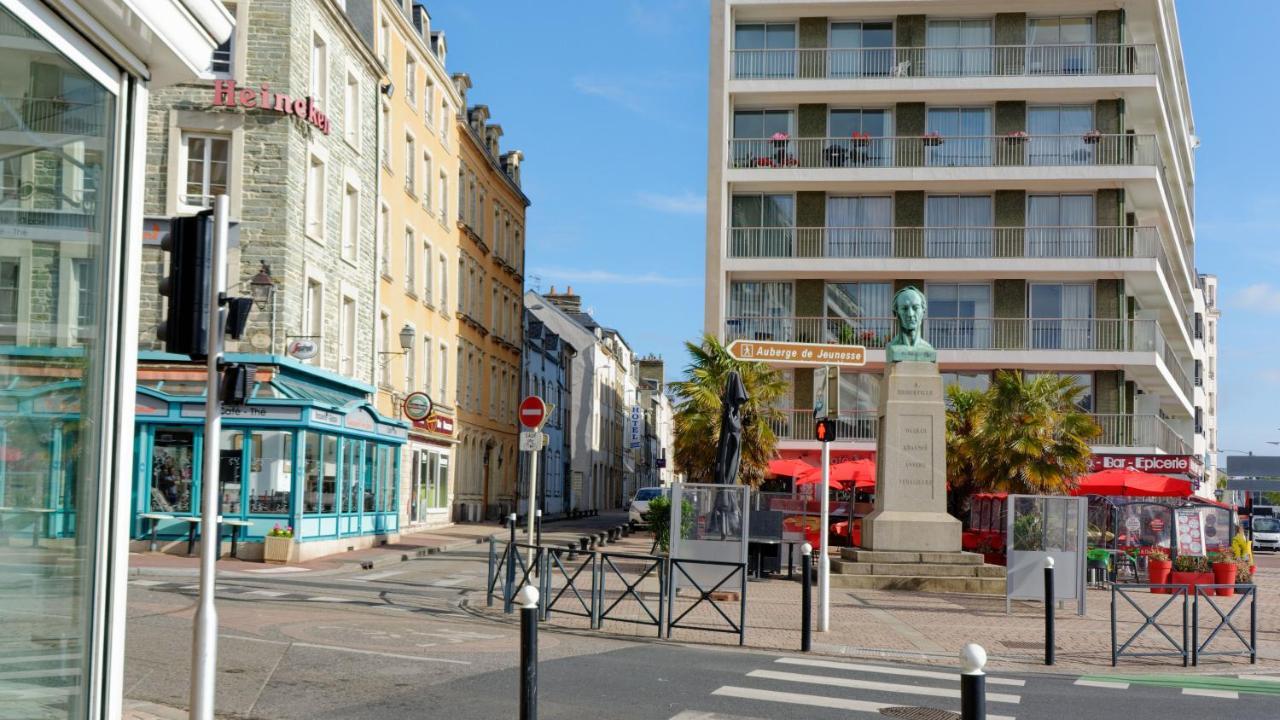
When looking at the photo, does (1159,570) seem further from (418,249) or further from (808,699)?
(418,249)

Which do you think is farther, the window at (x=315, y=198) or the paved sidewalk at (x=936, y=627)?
the window at (x=315, y=198)

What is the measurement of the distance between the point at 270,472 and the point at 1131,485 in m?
17.5

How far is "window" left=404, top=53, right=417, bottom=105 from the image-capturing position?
1515 inches

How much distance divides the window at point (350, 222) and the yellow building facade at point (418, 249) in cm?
183

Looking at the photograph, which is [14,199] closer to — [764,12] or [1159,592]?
[1159,592]

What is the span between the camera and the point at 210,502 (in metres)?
7.40

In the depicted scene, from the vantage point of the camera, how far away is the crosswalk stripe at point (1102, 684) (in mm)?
11898

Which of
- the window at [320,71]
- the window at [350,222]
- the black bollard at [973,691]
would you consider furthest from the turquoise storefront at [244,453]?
the black bollard at [973,691]

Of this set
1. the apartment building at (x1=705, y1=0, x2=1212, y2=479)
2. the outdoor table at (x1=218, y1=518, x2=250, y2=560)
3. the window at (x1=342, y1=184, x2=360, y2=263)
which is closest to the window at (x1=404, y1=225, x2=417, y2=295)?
the window at (x1=342, y1=184, x2=360, y2=263)

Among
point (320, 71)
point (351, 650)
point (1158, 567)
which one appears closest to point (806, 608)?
point (351, 650)

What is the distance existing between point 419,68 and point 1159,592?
2650 cm

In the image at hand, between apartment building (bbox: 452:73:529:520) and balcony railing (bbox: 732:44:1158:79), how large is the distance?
12.3m

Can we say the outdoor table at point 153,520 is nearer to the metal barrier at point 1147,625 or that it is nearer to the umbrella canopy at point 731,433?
the umbrella canopy at point 731,433

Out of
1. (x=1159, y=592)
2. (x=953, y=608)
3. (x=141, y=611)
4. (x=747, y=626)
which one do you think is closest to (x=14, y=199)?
(x=141, y=611)
